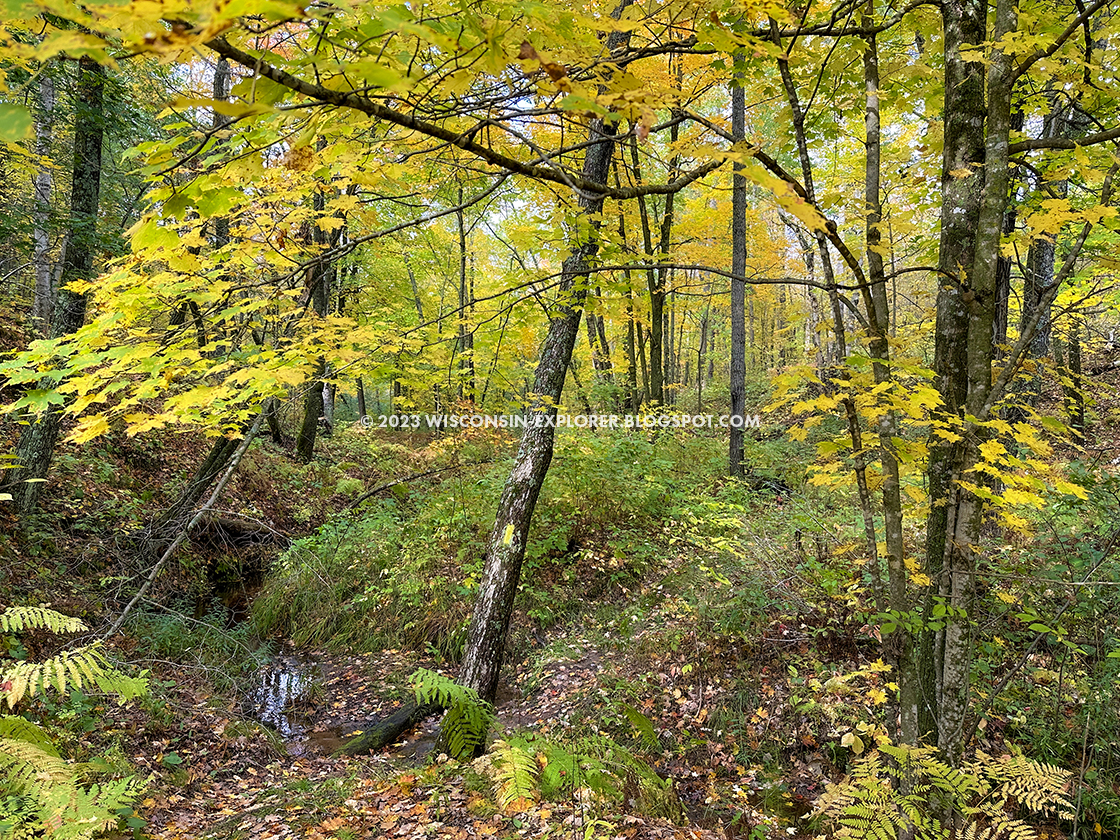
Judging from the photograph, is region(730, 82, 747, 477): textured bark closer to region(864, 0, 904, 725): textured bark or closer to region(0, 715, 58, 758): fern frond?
region(864, 0, 904, 725): textured bark

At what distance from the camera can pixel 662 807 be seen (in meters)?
3.21

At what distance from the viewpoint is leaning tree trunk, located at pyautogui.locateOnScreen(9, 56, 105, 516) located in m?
5.68

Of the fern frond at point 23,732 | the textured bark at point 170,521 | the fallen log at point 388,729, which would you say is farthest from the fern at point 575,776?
the textured bark at point 170,521

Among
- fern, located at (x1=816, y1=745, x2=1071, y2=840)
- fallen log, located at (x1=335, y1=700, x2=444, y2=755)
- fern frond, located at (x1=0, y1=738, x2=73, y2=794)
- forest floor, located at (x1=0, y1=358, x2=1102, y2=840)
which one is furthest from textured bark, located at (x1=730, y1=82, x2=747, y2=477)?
fern frond, located at (x1=0, y1=738, x2=73, y2=794)

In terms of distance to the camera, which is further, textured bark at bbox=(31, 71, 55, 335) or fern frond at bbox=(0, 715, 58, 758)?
textured bark at bbox=(31, 71, 55, 335)

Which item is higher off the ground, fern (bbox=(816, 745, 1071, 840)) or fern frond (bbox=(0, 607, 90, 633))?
fern frond (bbox=(0, 607, 90, 633))

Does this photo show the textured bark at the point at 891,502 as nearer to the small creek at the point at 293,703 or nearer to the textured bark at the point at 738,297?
the small creek at the point at 293,703

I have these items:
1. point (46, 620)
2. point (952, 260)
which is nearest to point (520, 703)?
point (46, 620)

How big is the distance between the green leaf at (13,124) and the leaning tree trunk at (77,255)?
20.6 ft

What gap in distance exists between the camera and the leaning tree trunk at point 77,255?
18.6 ft

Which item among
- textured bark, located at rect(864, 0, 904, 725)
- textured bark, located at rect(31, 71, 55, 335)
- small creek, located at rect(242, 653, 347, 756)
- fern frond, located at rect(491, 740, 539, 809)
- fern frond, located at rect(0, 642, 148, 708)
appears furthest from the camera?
textured bark, located at rect(31, 71, 55, 335)

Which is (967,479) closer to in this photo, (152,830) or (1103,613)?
(1103,613)

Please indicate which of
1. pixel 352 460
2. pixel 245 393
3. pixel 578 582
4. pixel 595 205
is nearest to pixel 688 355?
pixel 352 460

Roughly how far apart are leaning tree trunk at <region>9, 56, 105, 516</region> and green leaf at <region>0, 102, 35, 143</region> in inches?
248
